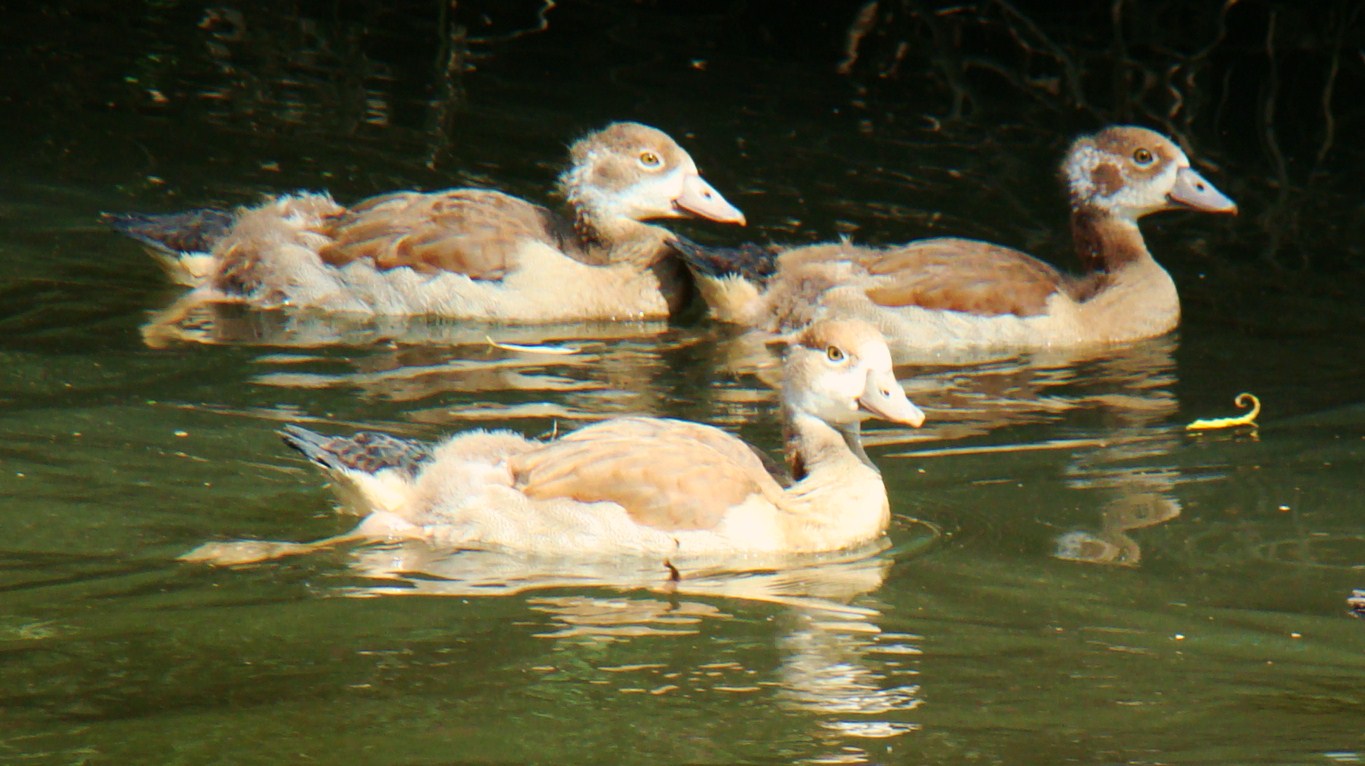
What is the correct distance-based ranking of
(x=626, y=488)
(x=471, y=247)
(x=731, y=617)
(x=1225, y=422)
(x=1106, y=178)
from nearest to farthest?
(x=731, y=617) < (x=626, y=488) < (x=1225, y=422) < (x=471, y=247) < (x=1106, y=178)

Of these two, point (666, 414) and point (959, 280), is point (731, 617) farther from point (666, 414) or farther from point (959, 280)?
point (959, 280)

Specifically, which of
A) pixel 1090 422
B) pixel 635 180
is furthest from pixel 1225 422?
pixel 635 180

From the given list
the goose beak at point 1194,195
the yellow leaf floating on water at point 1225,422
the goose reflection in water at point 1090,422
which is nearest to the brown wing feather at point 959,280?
the goose reflection in water at point 1090,422

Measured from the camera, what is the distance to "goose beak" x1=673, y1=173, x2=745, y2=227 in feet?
35.0

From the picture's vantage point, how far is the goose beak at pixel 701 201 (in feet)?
35.0

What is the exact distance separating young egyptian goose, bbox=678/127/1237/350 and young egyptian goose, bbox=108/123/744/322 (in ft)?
1.25

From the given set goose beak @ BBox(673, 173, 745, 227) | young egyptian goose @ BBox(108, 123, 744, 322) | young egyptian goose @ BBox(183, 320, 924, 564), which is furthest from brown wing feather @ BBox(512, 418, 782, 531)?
goose beak @ BBox(673, 173, 745, 227)

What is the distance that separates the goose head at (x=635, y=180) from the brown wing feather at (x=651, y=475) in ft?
14.4

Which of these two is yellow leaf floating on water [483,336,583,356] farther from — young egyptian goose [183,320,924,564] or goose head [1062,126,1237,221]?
goose head [1062,126,1237,221]

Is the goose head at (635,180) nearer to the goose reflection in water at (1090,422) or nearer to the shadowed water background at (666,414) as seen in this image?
the shadowed water background at (666,414)

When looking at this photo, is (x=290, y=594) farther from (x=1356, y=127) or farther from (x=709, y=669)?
(x=1356, y=127)

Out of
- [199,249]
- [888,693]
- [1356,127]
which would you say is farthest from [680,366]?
[1356,127]

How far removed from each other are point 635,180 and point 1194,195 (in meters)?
3.14

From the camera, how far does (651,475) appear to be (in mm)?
6246
